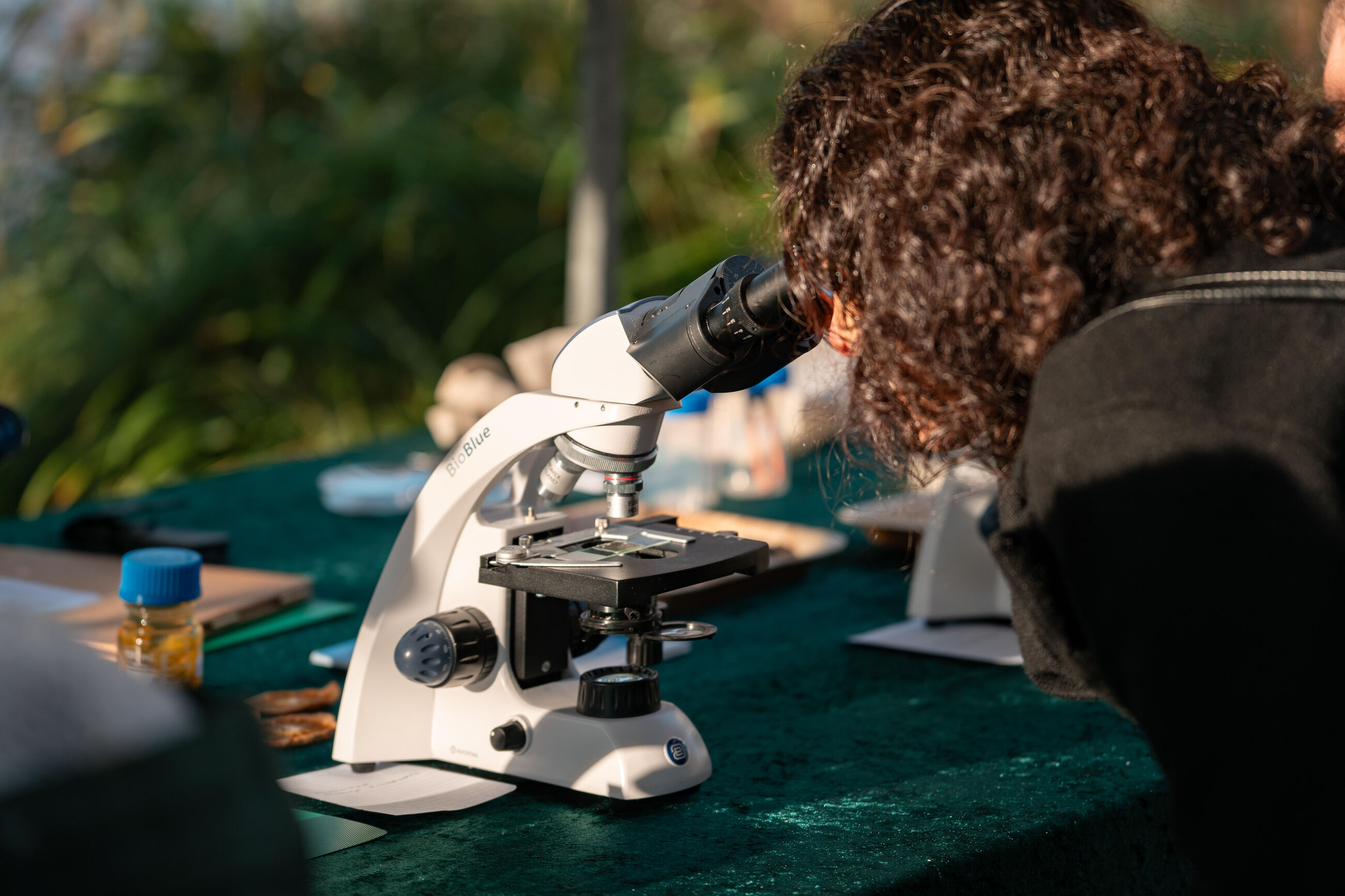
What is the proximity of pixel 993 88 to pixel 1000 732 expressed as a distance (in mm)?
754

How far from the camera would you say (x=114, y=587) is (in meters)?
1.71

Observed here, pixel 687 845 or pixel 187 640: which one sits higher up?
pixel 187 640

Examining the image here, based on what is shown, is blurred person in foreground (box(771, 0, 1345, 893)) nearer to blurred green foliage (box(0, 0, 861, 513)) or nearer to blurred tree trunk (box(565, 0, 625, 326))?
blurred tree trunk (box(565, 0, 625, 326))

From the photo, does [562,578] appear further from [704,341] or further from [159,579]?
[159,579]

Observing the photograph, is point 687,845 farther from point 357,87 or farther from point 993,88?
point 357,87

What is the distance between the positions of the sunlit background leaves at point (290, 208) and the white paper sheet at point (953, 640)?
2.92m

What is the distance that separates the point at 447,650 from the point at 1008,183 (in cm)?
64

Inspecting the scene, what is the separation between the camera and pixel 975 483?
1653 millimetres

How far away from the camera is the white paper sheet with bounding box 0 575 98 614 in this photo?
1606mm

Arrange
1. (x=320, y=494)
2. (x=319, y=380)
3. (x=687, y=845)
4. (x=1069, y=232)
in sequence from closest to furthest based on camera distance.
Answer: (x=1069, y=232)
(x=687, y=845)
(x=320, y=494)
(x=319, y=380)

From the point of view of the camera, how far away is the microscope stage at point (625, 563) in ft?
3.51

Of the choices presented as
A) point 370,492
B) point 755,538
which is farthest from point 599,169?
point 755,538

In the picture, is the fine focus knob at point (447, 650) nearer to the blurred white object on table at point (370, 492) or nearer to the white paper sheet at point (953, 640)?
the white paper sheet at point (953, 640)

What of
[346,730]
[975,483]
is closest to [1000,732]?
[975,483]
